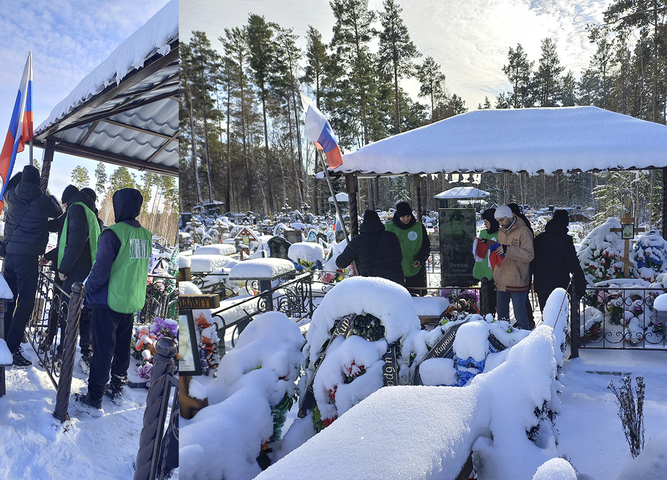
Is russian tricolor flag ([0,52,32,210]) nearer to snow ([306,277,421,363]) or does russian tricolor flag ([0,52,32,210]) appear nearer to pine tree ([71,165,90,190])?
pine tree ([71,165,90,190])

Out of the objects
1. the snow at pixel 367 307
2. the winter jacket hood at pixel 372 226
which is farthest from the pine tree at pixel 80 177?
the winter jacket hood at pixel 372 226

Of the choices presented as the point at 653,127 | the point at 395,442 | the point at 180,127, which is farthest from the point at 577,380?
the point at 180,127

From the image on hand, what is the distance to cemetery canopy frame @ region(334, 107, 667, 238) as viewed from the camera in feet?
14.1

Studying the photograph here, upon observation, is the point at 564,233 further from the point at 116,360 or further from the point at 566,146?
the point at 116,360

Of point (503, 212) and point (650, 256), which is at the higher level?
point (503, 212)

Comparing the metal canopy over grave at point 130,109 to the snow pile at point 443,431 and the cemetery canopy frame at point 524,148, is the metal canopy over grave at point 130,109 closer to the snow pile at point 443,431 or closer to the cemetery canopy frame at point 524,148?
the snow pile at point 443,431

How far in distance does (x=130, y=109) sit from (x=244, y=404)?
132 centimetres

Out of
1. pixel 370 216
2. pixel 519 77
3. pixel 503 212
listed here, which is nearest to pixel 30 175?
pixel 370 216

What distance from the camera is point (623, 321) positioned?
4.43 metres

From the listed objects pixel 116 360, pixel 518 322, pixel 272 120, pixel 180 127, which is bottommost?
pixel 518 322

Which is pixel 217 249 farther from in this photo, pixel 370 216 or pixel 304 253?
pixel 370 216

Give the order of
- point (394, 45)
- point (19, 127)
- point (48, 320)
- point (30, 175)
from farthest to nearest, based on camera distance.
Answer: point (394, 45), point (48, 320), point (30, 175), point (19, 127)

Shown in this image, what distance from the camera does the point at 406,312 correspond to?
219 cm

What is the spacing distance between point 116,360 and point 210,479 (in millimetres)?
823
